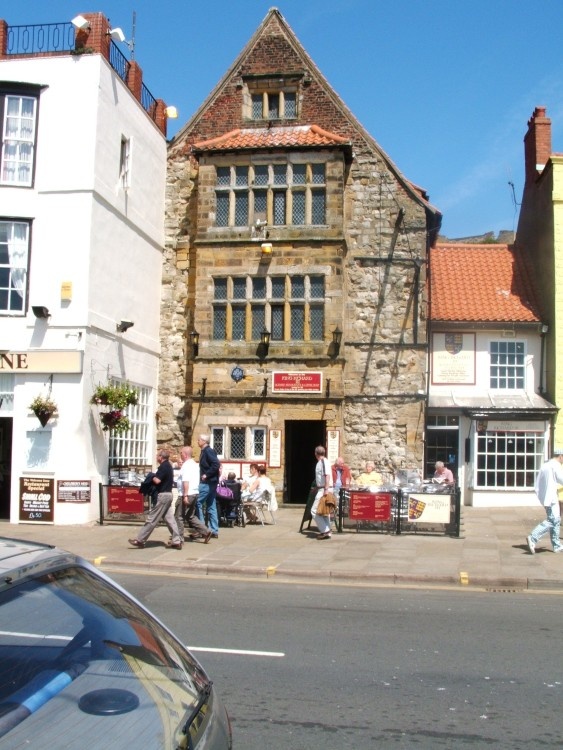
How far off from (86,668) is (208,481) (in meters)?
12.3

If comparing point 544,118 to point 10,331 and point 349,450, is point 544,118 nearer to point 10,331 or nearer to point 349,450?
point 349,450

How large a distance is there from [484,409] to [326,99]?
9483 millimetres

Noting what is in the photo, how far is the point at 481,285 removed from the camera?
24062 mm

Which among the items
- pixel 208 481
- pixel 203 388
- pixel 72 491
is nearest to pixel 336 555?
pixel 208 481

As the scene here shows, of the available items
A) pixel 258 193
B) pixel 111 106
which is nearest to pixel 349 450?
pixel 258 193

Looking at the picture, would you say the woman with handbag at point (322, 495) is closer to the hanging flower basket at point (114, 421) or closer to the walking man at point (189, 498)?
the walking man at point (189, 498)

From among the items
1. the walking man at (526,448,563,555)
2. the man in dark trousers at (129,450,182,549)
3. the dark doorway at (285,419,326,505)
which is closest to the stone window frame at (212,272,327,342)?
the dark doorway at (285,419,326,505)

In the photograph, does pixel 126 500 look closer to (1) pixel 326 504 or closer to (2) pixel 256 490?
(2) pixel 256 490

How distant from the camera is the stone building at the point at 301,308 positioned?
69.7 feet

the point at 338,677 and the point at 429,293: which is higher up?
the point at 429,293

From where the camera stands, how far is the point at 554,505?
545 inches

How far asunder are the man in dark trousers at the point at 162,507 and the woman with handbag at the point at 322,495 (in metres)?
2.83

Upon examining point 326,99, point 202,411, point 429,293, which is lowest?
point 202,411

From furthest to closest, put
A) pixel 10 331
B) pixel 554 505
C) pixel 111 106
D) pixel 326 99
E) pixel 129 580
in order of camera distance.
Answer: pixel 326 99 < pixel 111 106 < pixel 10 331 < pixel 554 505 < pixel 129 580
